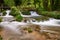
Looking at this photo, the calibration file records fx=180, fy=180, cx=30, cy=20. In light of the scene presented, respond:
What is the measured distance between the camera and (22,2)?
133ft

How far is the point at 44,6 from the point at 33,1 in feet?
12.9

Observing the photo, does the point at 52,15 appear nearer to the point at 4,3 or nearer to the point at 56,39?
the point at 56,39

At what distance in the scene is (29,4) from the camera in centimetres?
4200

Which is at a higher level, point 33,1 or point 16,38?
point 16,38

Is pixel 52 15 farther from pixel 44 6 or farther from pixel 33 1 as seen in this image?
pixel 33 1

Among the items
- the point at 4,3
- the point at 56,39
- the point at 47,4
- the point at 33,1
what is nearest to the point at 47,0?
the point at 47,4

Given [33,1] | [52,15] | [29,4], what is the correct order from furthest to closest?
[29,4], [33,1], [52,15]

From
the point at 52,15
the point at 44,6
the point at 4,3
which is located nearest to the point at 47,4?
the point at 44,6

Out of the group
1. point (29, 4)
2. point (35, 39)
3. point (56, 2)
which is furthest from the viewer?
point (29, 4)

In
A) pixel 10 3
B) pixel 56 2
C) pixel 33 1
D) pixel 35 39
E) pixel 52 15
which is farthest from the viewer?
pixel 10 3

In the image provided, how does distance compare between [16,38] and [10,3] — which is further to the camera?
[10,3]

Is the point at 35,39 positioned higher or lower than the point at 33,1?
higher

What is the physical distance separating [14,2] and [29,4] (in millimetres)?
3602

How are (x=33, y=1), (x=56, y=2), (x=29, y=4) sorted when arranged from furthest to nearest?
(x=29, y=4) < (x=33, y=1) < (x=56, y=2)
